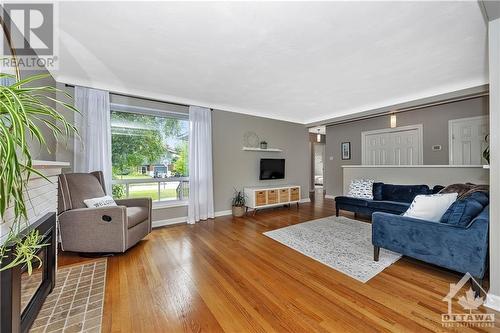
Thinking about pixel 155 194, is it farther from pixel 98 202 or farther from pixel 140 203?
pixel 98 202

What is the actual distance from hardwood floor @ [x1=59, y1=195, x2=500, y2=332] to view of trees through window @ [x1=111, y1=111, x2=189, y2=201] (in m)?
1.29

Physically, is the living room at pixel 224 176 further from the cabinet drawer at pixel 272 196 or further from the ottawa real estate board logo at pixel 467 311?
the cabinet drawer at pixel 272 196

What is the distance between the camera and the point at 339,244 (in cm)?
295

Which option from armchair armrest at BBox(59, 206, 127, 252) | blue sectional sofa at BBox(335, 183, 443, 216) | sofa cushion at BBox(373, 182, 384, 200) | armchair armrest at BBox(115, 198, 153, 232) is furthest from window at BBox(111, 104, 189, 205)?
sofa cushion at BBox(373, 182, 384, 200)

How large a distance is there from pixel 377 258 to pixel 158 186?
3709 mm

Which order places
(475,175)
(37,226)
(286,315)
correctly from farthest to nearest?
(475,175), (286,315), (37,226)

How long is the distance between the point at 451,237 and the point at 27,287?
3.45 m

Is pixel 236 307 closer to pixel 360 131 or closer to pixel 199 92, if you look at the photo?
pixel 199 92

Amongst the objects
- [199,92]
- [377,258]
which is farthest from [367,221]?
[199,92]

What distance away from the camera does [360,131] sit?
608 cm

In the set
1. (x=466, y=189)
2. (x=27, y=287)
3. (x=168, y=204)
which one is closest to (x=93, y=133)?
(x=168, y=204)

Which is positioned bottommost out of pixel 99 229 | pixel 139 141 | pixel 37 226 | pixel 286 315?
pixel 286 315

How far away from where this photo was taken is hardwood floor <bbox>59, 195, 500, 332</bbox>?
152 centimetres

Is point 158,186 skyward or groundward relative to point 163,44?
groundward
